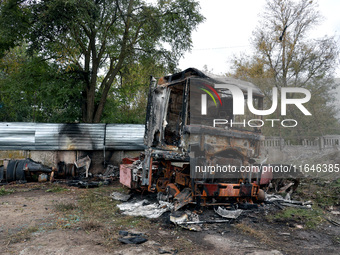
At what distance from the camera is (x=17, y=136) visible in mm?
11047

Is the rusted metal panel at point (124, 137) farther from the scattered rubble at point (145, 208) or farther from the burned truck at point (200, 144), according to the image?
the scattered rubble at point (145, 208)

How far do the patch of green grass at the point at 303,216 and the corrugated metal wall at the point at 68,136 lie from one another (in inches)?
278

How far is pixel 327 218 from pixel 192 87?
410cm

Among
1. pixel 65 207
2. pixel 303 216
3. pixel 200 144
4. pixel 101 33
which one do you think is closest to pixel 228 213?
pixel 200 144

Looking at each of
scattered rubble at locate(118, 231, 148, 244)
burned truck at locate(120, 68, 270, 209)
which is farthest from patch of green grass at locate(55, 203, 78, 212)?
scattered rubble at locate(118, 231, 148, 244)

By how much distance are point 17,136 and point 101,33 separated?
5956 mm

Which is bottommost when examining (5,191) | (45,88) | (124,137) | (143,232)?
(5,191)

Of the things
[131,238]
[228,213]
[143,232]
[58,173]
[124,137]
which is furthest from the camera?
[124,137]

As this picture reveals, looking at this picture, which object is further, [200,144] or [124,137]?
[124,137]

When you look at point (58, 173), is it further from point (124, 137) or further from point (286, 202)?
→ point (286, 202)

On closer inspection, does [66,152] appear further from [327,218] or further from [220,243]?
[327,218]

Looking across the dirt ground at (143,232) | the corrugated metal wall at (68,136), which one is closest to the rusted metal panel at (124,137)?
the corrugated metal wall at (68,136)

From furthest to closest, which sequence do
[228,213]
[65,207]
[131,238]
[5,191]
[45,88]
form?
[45,88] < [5,191] < [65,207] < [228,213] < [131,238]

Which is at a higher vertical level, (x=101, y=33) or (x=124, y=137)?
(x=101, y=33)
